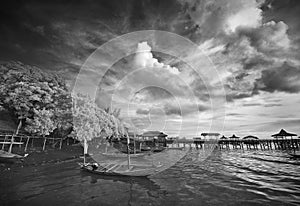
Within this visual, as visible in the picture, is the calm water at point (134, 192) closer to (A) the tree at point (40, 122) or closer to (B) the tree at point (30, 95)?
(A) the tree at point (40, 122)

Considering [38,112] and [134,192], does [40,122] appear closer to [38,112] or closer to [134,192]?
[38,112]

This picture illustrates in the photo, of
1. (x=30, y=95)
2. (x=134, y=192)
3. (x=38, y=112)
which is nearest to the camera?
(x=134, y=192)

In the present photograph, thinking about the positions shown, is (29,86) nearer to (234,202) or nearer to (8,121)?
(8,121)

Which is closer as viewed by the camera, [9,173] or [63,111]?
[9,173]

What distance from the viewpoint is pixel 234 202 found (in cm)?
936

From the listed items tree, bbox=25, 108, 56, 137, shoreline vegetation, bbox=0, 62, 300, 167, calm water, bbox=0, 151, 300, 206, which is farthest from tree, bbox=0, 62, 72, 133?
calm water, bbox=0, 151, 300, 206

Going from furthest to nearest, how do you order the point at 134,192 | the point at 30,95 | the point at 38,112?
the point at 30,95
the point at 38,112
the point at 134,192

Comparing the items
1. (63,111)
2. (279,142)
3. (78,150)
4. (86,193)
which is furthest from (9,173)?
(279,142)

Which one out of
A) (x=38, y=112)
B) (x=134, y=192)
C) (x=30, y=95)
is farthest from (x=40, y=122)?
(x=134, y=192)

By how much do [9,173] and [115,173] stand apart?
33.6 ft

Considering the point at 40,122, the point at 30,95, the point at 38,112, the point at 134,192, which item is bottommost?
the point at 134,192

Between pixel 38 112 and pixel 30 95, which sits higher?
pixel 30 95

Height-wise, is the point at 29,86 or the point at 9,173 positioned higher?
the point at 29,86

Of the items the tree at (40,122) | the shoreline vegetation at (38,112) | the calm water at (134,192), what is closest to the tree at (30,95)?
the shoreline vegetation at (38,112)
